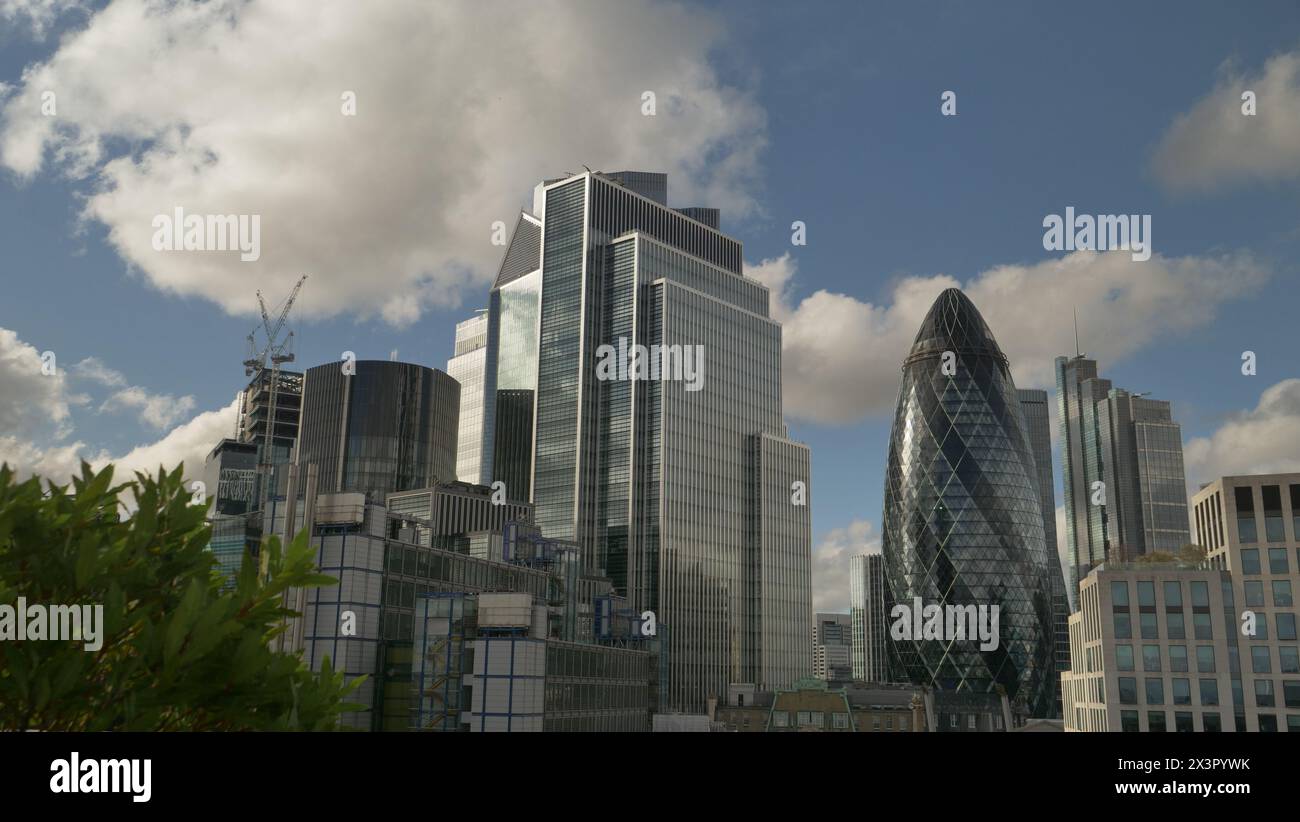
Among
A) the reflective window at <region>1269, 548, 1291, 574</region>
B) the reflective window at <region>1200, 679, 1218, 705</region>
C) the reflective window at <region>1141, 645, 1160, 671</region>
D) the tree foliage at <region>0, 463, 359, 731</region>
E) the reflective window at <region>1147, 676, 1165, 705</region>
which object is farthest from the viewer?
the reflective window at <region>1141, 645, 1160, 671</region>

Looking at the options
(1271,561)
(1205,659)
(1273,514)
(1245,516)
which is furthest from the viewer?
(1245,516)

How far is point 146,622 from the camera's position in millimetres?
8961

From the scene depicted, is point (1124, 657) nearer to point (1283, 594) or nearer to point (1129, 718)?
point (1129, 718)

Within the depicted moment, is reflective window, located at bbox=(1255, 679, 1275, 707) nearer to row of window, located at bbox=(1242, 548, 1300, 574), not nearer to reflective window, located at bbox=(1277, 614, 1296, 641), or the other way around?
reflective window, located at bbox=(1277, 614, 1296, 641)

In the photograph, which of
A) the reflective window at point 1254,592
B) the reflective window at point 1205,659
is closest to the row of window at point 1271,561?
the reflective window at point 1254,592

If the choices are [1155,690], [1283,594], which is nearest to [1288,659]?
[1283,594]

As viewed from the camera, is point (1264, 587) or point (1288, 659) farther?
point (1264, 587)

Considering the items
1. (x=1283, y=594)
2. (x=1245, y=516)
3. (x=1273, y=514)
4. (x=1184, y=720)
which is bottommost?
(x=1184, y=720)

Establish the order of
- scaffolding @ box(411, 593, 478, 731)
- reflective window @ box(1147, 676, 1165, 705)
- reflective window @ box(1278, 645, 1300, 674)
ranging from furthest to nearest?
reflective window @ box(1147, 676, 1165, 705)
reflective window @ box(1278, 645, 1300, 674)
scaffolding @ box(411, 593, 478, 731)

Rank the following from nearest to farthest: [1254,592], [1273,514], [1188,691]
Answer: [1188,691]
[1254,592]
[1273,514]

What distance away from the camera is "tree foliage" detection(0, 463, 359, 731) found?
898cm

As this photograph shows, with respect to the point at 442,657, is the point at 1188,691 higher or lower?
lower

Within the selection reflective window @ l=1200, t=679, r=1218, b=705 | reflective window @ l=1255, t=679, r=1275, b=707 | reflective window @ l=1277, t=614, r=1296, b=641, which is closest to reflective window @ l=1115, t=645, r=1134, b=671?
reflective window @ l=1200, t=679, r=1218, b=705
